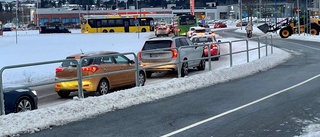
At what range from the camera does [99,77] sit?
551 inches

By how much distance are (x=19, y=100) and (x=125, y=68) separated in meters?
4.55

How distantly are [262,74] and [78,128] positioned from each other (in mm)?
11253

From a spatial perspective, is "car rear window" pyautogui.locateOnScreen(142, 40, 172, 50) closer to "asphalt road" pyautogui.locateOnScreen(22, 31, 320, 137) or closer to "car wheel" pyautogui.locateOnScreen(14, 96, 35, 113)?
"asphalt road" pyautogui.locateOnScreen(22, 31, 320, 137)

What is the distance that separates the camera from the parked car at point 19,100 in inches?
419

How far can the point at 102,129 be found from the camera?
30.8 ft

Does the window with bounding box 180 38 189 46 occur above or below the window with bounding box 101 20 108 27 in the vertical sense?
below

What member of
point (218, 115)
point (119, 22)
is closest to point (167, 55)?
point (218, 115)

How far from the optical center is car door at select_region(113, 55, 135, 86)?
14.9m

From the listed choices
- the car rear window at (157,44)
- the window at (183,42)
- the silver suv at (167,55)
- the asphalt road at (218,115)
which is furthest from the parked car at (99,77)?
the window at (183,42)

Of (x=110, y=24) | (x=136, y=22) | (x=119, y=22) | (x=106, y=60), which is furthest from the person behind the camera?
(x=110, y=24)

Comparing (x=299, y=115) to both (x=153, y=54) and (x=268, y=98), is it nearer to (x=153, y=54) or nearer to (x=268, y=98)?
(x=268, y=98)

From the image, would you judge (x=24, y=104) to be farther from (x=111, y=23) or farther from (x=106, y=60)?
(x=111, y=23)

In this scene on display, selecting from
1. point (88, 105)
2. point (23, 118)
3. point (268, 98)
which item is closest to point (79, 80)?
point (88, 105)

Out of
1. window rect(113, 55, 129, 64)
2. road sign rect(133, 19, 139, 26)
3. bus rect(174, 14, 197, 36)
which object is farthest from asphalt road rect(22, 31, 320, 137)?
road sign rect(133, 19, 139, 26)
